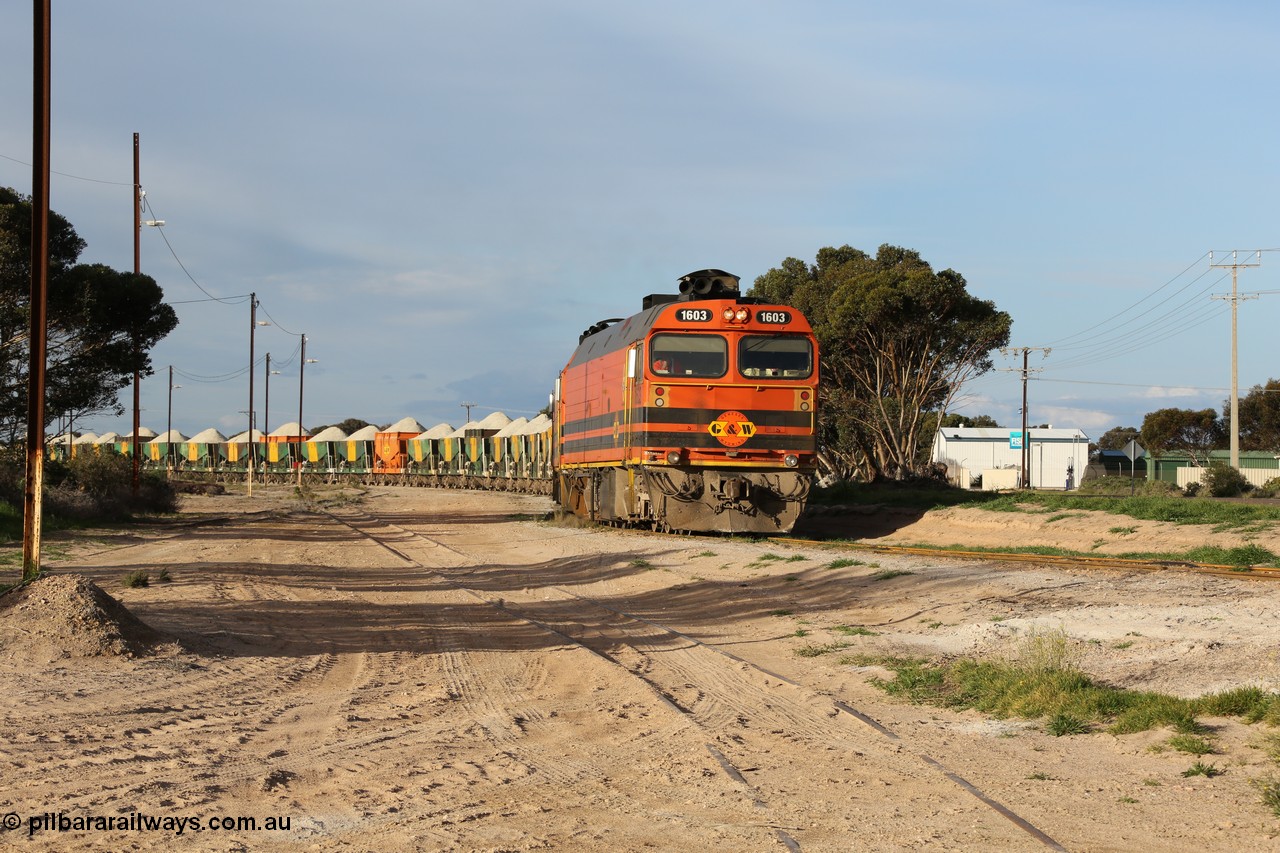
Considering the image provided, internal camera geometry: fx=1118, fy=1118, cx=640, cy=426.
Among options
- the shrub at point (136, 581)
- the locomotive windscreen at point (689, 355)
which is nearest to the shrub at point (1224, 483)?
the locomotive windscreen at point (689, 355)

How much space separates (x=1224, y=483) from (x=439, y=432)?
167ft

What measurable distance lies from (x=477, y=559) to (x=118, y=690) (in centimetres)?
1313

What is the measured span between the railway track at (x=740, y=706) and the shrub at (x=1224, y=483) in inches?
1150

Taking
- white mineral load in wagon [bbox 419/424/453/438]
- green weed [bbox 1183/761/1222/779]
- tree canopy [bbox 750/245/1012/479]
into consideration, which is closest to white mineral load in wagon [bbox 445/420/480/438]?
white mineral load in wagon [bbox 419/424/453/438]

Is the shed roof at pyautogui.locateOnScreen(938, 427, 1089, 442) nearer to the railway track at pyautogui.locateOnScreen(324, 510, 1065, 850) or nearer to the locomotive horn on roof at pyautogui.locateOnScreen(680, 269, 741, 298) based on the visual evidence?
the locomotive horn on roof at pyautogui.locateOnScreen(680, 269, 741, 298)

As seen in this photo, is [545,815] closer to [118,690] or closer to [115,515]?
[118,690]

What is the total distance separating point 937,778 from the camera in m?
6.22

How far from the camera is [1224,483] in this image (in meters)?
36.9

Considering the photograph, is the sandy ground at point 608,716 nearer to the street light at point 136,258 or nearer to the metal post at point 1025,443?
the street light at point 136,258

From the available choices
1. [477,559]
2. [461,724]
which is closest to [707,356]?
[477,559]

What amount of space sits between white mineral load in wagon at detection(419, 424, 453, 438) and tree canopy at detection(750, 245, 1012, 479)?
3509 cm

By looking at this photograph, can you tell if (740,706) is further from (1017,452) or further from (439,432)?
(1017,452)

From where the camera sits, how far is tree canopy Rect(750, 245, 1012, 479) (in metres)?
40.9

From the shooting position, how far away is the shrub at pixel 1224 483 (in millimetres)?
36781
